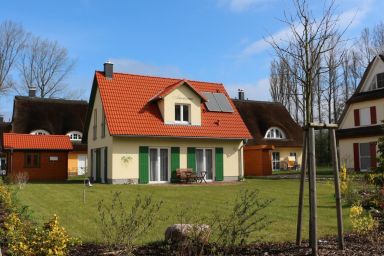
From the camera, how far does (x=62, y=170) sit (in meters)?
32.2

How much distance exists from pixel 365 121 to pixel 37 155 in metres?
23.8

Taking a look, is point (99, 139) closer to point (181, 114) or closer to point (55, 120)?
point (181, 114)

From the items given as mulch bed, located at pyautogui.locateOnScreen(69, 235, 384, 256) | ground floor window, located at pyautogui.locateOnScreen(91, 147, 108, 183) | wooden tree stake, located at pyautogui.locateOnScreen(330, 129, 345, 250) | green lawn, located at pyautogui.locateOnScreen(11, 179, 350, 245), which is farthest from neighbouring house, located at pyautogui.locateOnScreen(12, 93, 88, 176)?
wooden tree stake, located at pyautogui.locateOnScreen(330, 129, 345, 250)

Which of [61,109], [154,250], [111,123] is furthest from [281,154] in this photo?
[154,250]

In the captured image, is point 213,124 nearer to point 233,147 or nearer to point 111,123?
point 233,147

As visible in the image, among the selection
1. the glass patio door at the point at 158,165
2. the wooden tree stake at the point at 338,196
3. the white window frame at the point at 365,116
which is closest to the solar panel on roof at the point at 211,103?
the glass patio door at the point at 158,165

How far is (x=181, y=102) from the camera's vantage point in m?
27.2

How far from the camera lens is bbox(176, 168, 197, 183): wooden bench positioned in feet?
85.0

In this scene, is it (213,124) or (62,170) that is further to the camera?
(62,170)

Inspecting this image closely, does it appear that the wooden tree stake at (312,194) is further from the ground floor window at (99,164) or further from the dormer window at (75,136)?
the dormer window at (75,136)

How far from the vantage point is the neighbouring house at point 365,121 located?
3334cm

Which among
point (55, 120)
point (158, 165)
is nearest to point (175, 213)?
point (158, 165)

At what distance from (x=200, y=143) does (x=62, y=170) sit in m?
10.8

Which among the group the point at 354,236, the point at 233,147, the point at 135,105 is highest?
the point at 135,105
